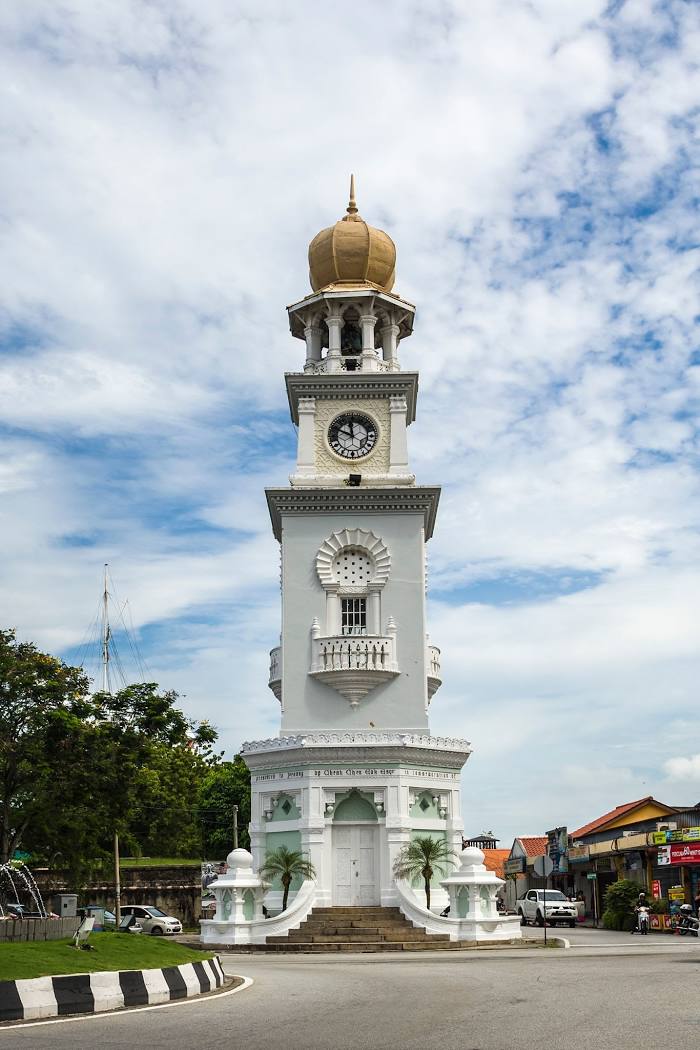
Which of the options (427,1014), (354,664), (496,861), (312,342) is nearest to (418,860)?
(354,664)

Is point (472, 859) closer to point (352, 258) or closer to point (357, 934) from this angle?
point (357, 934)

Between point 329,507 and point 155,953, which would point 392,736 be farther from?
point 155,953

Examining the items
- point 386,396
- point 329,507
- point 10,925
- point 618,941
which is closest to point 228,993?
point 10,925

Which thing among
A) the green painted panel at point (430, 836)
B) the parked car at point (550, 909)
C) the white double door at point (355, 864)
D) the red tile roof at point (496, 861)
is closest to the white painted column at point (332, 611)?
the white double door at point (355, 864)

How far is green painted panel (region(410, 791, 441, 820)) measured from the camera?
36406 mm

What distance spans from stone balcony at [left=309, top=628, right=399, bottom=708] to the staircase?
273 inches

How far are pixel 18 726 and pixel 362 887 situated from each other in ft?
37.4

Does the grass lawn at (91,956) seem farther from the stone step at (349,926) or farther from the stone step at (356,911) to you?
the stone step at (356,911)

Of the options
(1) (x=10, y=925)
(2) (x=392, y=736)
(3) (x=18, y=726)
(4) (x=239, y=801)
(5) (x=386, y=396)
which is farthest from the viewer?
(4) (x=239, y=801)

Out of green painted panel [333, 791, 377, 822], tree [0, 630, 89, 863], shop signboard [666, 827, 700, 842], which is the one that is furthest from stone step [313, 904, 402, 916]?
shop signboard [666, 827, 700, 842]

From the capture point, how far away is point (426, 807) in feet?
120

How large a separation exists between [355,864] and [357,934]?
3156 mm

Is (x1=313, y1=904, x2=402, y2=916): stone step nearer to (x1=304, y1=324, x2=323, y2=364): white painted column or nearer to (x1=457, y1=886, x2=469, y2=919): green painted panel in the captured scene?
(x1=457, y1=886, x2=469, y2=919): green painted panel

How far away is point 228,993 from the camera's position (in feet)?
56.0
